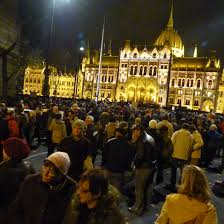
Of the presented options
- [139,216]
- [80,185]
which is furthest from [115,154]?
[80,185]

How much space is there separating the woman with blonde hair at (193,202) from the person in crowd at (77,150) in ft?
9.91

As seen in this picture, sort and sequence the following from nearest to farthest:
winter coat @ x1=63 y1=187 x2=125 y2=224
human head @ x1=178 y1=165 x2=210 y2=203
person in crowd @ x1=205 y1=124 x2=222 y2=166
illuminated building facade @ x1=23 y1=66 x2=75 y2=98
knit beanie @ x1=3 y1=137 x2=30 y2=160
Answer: winter coat @ x1=63 y1=187 x2=125 y2=224 < human head @ x1=178 y1=165 x2=210 y2=203 < knit beanie @ x1=3 y1=137 x2=30 y2=160 < person in crowd @ x1=205 y1=124 x2=222 y2=166 < illuminated building facade @ x1=23 y1=66 x2=75 y2=98

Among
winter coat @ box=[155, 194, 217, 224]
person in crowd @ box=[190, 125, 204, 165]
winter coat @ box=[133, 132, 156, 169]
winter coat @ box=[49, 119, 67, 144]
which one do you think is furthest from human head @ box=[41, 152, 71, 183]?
person in crowd @ box=[190, 125, 204, 165]

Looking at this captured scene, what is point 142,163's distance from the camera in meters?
7.58

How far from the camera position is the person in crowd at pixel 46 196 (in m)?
3.55

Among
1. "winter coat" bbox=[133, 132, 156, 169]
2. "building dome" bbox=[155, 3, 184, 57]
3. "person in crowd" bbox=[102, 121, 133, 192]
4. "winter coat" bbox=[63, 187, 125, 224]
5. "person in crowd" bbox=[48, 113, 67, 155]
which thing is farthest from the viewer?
"building dome" bbox=[155, 3, 184, 57]

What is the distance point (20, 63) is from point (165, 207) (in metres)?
18.2

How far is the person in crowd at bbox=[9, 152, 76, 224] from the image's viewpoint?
3553 millimetres

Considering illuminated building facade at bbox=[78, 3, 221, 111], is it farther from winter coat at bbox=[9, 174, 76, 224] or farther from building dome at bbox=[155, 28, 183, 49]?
winter coat at bbox=[9, 174, 76, 224]

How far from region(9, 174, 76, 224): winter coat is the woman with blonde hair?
959mm

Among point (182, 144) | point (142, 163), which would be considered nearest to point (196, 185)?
point (142, 163)

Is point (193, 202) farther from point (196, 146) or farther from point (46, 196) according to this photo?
point (196, 146)

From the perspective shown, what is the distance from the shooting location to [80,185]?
3082 mm

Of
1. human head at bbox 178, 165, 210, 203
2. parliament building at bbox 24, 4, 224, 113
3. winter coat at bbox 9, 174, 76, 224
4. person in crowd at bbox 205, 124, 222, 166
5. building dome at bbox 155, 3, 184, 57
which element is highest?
building dome at bbox 155, 3, 184, 57
